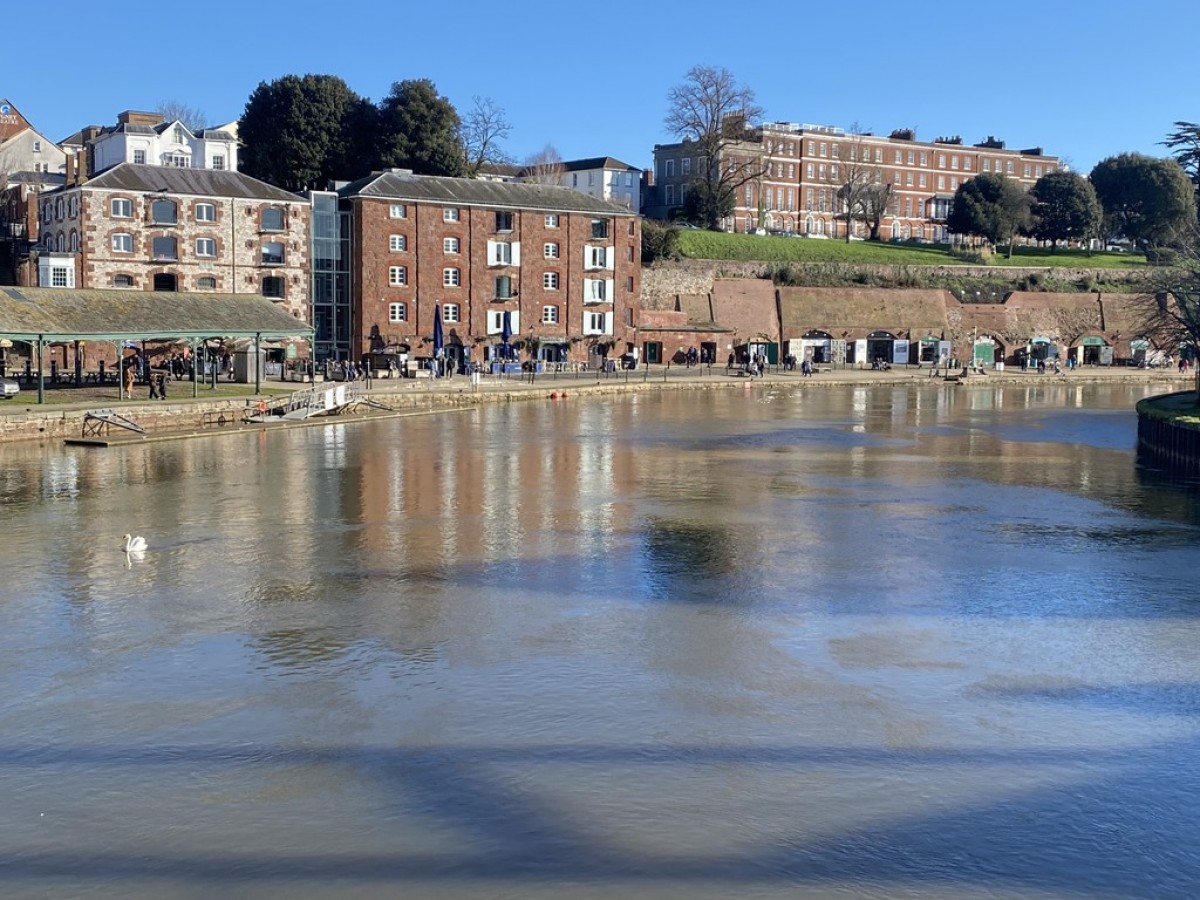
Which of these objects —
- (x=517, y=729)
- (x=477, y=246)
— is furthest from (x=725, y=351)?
(x=517, y=729)

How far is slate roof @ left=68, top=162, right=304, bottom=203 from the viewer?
183ft

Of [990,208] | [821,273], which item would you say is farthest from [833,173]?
[821,273]

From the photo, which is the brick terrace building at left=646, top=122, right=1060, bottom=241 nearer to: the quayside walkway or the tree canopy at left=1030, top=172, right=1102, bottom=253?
the tree canopy at left=1030, top=172, right=1102, bottom=253

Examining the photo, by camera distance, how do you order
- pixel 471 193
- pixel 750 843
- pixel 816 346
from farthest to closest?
pixel 816 346
pixel 471 193
pixel 750 843

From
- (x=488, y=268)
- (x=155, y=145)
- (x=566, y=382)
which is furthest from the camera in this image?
(x=155, y=145)

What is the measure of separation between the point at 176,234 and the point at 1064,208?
2894 inches

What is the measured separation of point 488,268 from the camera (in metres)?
65.6

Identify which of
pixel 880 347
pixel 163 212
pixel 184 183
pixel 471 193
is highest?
pixel 471 193

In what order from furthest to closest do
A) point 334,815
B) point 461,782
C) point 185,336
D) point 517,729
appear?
point 185,336 → point 517,729 → point 461,782 → point 334,815

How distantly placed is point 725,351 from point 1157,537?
176 ft

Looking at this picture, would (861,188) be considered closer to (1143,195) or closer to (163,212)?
(1143,195)

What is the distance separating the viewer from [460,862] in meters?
9.74

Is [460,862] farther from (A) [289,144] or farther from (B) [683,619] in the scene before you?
(A) [289,144]

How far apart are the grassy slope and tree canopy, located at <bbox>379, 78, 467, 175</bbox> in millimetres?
17877
